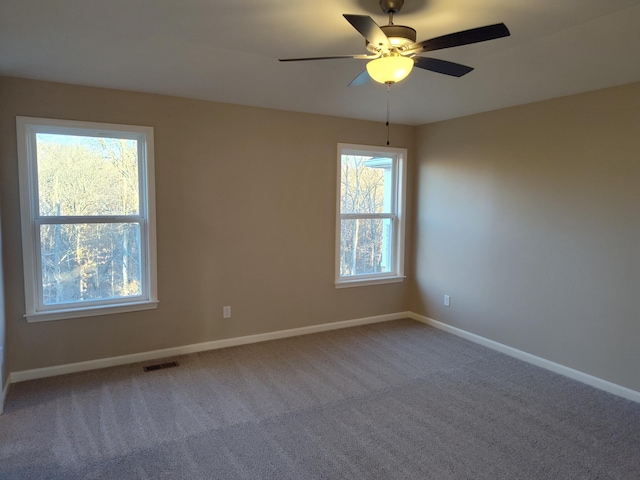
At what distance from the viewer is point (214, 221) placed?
389 cm

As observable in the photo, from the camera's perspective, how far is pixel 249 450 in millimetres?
2408

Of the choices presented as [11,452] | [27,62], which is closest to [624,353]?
[11,452]

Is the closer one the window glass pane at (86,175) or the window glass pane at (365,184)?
the window glass pane at (86,175)

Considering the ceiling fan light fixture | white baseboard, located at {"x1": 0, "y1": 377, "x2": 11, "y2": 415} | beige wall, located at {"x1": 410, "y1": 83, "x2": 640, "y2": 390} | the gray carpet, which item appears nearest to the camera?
the ceiling fan light fixture

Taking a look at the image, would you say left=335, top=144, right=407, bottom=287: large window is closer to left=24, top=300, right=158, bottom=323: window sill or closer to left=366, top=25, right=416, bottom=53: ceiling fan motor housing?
left=24, top=300, right=158, bottom=323: window sill

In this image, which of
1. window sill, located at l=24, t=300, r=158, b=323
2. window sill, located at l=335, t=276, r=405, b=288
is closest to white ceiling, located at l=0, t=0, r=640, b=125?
window sill, located at l=24, t=300, r=158, b=323

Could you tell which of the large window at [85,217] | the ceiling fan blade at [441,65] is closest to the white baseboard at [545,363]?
the ceiling fan blade at [441,65]

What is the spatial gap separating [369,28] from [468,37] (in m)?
0.46

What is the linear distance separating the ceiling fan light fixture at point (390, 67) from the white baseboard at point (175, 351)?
9.83ft

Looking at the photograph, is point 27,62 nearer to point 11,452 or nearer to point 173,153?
point 173,153

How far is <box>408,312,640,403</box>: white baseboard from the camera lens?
3.14 meters

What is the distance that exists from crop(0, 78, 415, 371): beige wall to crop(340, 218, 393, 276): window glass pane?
0.24m

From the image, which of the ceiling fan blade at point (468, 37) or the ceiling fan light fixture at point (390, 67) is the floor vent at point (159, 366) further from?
the ceiling fan blade at point (468, 37)

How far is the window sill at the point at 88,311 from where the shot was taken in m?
3.27
